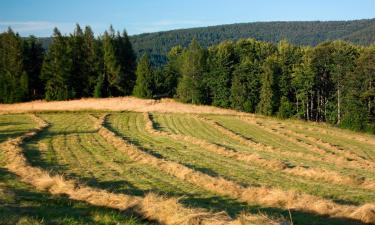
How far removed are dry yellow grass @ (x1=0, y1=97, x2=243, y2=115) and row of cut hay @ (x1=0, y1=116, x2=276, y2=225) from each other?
4571 cm

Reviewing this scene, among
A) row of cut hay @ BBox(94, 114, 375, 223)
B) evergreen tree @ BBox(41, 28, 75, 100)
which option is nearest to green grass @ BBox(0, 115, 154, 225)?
row of cut hay @ BBox(94, 114, 375, 223)

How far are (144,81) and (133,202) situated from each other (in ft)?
207

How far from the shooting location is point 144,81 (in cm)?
7344

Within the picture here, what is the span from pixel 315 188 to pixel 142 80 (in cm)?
5979

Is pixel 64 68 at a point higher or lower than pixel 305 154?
higher

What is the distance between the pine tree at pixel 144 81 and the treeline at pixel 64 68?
3570mm

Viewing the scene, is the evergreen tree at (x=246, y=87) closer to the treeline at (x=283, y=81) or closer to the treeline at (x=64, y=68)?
the treeline at (x=283, y=81)

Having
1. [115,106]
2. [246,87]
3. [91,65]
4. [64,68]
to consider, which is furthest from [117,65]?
[246,87]

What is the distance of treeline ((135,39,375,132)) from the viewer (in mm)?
58750

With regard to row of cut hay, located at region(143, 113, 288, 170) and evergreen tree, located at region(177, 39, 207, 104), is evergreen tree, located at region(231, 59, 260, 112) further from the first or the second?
row of cut hay, located at region(143, 113, 288, 170)

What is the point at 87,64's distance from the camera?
74.7m

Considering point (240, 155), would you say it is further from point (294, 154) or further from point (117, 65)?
point (117, 65)

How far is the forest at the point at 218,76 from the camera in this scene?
6116 centimetres

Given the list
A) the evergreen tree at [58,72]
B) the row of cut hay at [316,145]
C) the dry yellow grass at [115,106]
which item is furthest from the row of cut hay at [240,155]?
the evergreen tree at [58,72]
